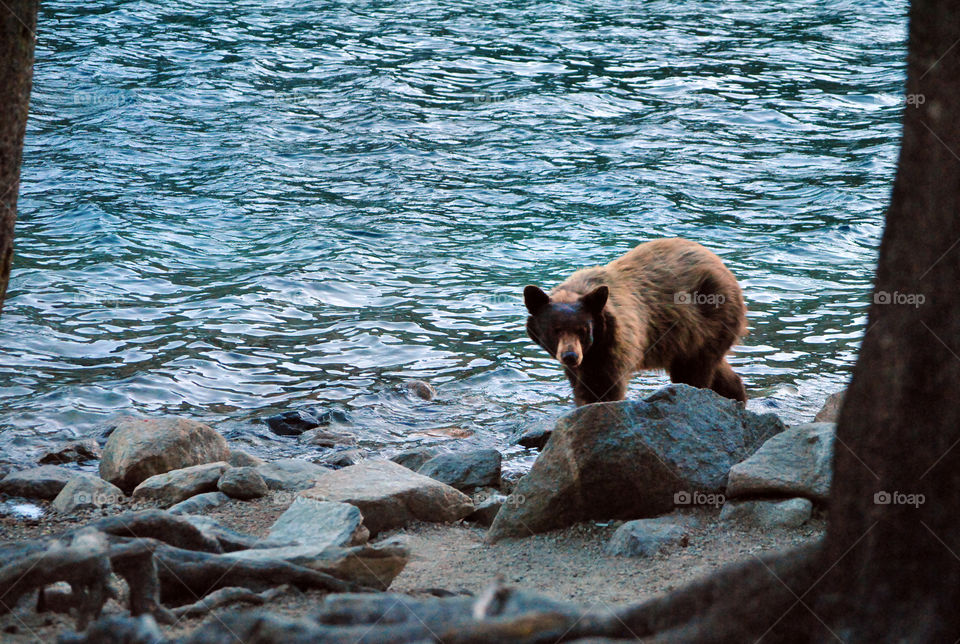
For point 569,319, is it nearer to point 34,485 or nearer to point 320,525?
point 320,525

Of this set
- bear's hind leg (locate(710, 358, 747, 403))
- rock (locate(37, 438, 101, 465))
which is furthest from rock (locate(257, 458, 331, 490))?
bear's hind leg (locate(710, 358, 747, 403))

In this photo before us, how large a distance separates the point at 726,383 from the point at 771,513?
3181 millimetres

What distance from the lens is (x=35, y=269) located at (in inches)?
452

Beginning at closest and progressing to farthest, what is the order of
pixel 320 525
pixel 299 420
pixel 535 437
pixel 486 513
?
pixel 320 525
pixel 486 513
pixel 535 437
pixel 299 420

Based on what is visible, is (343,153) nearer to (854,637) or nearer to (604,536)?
(604,536)

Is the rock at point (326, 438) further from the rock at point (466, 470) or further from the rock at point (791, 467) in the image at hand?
the rock at point (791, 467)

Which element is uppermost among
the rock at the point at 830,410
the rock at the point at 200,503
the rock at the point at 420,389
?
the rock at the point at 830,410

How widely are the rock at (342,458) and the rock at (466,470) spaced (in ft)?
2.48

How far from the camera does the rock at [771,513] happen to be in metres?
4.87

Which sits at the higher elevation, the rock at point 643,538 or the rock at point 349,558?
the rock at point 349,558

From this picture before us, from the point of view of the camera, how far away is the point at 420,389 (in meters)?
8.80

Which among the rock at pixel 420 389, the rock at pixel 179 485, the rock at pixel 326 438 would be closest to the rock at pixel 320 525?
the rock at pixel 179 485

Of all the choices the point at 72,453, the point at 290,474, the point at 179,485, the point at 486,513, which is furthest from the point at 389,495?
the point at 72,453

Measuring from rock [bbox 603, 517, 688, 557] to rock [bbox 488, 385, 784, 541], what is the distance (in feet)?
0.91
